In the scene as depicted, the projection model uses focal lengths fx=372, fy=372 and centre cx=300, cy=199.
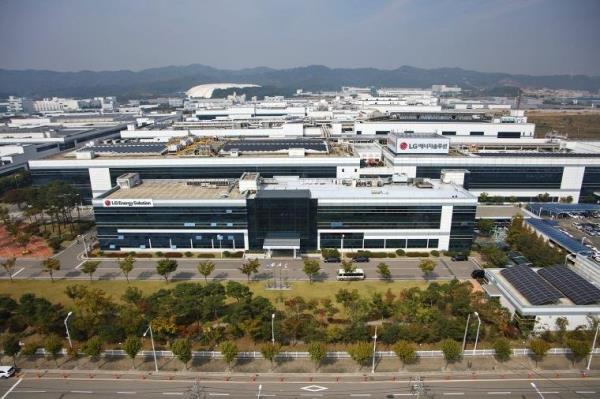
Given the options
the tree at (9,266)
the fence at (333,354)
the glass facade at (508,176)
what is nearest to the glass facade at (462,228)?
the glass facade at (508,176)

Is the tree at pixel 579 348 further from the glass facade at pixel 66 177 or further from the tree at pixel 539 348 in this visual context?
the glass facade at pixel 66 177

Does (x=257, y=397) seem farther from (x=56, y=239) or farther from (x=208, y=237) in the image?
(x=56, y=239)

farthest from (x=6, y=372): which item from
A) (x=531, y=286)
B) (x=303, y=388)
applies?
(x=531, y=286)

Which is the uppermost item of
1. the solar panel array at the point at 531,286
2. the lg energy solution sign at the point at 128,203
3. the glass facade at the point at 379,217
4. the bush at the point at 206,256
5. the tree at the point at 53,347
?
the lg energy solution sign at the point at 128,203

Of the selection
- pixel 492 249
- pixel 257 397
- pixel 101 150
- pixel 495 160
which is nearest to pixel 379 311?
pixel 257 397

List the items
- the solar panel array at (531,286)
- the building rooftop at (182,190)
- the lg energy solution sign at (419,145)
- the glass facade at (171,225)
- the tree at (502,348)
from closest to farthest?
1. the tree at (502,348)
2. the solar panel array at (531,286)
3. the glass facade at (171,225)
4. the building rooftop at (182,190)
5. the lg energy solution sign at (419,145)

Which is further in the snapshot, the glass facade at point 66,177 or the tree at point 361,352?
the glass facade at point 66,177

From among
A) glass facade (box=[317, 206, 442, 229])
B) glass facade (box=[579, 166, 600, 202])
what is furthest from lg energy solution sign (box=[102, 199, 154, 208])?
glass facade (box=[579, 166, 600, 202])

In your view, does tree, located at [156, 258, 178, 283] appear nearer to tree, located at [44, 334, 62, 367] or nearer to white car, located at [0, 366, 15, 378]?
tree, located at [44, 334, 62, 367]
